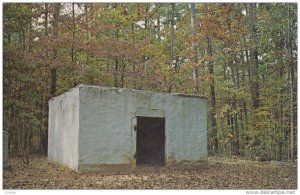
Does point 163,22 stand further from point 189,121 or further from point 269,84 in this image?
point 189,121

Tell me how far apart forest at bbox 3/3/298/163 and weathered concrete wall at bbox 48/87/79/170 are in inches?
54.1

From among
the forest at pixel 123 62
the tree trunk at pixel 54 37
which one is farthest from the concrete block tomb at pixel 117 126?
the tree trunk at pixel 54 37

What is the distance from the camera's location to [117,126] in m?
11.1

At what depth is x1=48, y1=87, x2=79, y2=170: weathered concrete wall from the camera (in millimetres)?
10859

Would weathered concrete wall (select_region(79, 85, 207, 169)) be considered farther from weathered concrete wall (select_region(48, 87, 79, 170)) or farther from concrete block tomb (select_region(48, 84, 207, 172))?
weathered concrete wall (select_region(48, 87, 79, 170))

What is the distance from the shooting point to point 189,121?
40.7ft

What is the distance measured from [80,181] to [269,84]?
12487 mm

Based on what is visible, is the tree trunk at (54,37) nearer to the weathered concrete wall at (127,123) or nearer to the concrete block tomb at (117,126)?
the concrete block tomb at (117,126)

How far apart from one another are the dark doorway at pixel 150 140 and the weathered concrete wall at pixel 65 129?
2.92 meters

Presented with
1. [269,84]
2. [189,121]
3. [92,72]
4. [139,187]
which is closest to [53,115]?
[92,72]

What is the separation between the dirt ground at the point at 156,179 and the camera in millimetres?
8992

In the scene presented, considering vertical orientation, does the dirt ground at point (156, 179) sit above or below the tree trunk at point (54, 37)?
below

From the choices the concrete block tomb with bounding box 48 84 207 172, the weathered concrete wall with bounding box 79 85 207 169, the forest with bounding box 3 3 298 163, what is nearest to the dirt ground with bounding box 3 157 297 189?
the concrete block tomb with bounding box 48 84 207 172

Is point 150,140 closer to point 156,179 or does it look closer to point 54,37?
point 156,179
